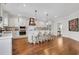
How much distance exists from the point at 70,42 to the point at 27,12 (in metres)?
1.11

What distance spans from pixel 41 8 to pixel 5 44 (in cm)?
102

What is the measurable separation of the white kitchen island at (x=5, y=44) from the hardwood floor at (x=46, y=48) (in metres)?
0.08

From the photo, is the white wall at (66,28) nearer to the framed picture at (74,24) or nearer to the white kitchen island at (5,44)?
the framed picture at (74,24)

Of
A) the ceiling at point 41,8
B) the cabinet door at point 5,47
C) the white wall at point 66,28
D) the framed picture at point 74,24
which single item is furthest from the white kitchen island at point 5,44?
the framed picture at point 74,24

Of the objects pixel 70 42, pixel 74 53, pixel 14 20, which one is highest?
pixel 14 20

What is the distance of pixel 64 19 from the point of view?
204 centimetres

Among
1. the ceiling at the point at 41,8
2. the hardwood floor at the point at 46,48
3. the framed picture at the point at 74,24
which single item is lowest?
the hardwood floor at the point at 46,48

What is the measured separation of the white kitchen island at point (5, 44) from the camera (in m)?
1.92

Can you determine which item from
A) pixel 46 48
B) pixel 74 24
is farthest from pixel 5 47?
pixel 74 24

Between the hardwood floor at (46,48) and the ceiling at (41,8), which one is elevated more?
the ceiling at (41,8)

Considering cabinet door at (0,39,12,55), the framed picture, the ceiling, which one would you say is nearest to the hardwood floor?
cabinet door at (0,39,12,55)

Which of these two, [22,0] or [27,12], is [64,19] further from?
[22,0]

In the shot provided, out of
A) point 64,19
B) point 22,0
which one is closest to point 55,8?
point 64,19

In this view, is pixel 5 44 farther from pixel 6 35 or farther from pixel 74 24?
pixel 74 24
